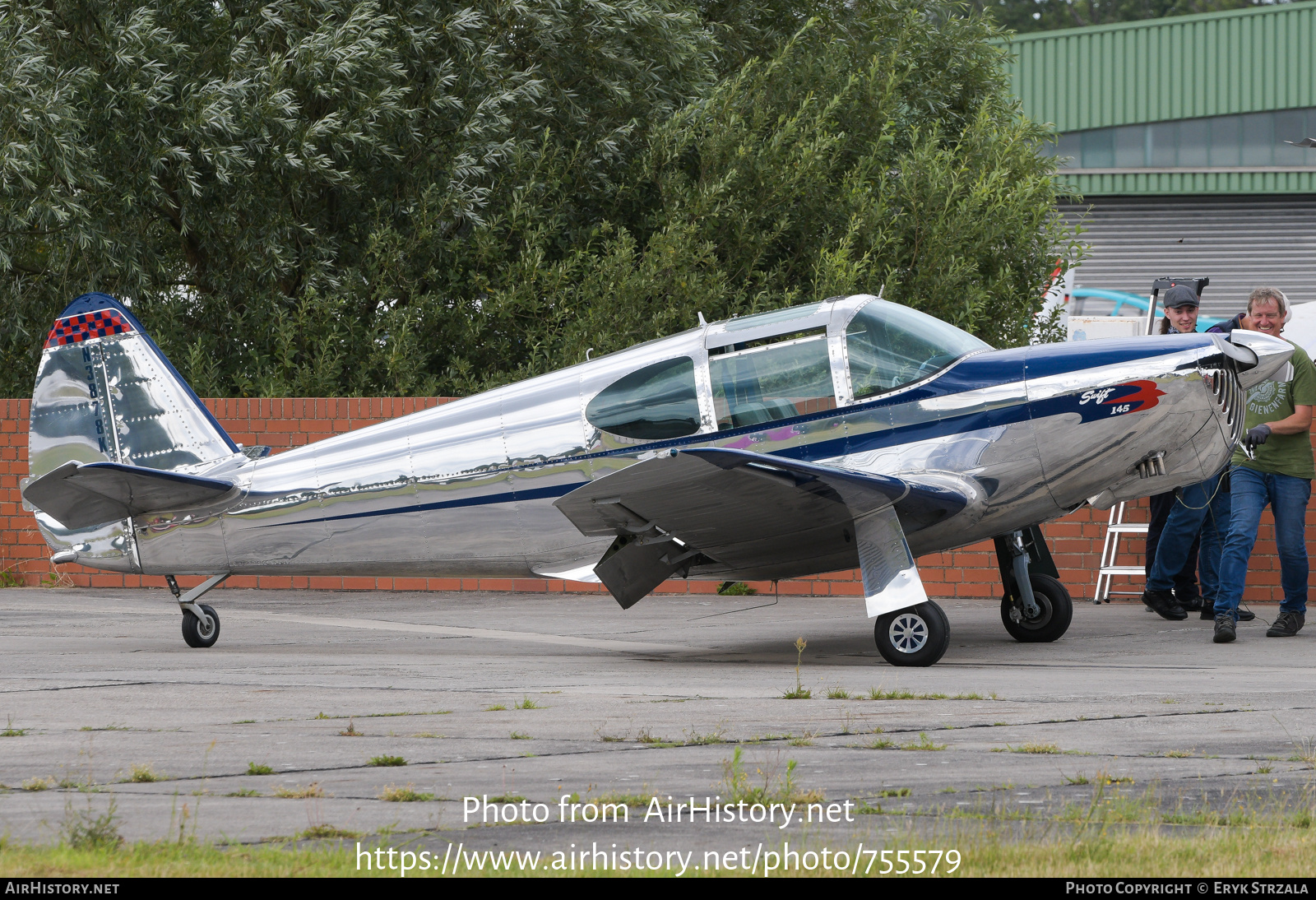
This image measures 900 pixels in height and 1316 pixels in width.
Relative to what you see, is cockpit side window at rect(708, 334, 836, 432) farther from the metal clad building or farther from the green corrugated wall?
the green corrugated wall

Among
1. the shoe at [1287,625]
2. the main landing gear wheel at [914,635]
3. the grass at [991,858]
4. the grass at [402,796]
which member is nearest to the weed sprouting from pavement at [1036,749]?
the grass at [991,858]

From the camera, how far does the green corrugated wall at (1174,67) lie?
3894 cm

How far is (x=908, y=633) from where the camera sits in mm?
7996

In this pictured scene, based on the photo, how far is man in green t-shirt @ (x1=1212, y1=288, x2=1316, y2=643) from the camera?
8.93m

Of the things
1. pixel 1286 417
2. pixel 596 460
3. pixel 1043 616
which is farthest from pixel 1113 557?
pixel 596 460

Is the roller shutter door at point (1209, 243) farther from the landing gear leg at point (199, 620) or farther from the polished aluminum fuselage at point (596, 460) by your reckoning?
the landing gear leg at point (199, 620)

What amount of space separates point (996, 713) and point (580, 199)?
12.1m

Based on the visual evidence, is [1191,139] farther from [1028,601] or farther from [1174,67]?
[1028,601]

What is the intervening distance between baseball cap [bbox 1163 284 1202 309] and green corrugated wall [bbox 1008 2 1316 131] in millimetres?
30912

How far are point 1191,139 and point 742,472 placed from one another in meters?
36.5

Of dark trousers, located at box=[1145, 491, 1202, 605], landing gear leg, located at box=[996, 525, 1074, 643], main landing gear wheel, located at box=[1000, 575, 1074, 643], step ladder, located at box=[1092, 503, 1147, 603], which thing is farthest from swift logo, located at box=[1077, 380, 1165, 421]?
step ladder, located at box=[1092, 503, 1147, 603]

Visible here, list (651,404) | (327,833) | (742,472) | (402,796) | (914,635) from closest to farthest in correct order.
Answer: (327,833) < (402,796) < (742,472) < (914,635) < (651,404)

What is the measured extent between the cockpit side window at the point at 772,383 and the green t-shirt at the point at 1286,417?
2791mm

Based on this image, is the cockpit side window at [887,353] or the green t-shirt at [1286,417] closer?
the cockpit side window at [887,353]
